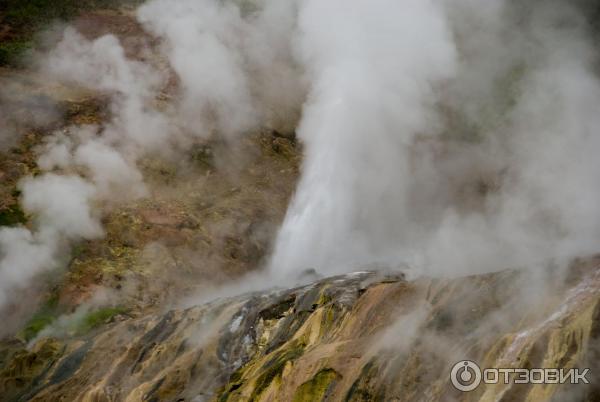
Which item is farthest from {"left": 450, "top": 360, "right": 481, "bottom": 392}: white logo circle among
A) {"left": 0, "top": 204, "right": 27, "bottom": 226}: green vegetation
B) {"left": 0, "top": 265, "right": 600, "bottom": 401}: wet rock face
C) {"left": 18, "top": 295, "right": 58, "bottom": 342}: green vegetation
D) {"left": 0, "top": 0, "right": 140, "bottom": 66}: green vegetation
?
{"left": 0, "top": 0, "right": 140, "bottom": 66}: green vegetation

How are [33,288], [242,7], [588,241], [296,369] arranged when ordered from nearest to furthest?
[296,369] → [588,241] → [33,288] → [242,7]

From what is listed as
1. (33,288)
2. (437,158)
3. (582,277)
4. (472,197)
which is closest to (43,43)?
(33,288)

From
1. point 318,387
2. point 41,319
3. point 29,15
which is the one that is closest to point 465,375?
point 318,387

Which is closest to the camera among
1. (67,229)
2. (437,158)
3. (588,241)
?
(588,241)

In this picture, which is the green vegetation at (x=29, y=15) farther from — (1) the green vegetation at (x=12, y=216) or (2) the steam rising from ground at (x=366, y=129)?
(1) the green vegetation at (x=12, y=216)

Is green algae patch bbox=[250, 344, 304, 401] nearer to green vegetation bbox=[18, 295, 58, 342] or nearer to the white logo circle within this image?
the white logo circle

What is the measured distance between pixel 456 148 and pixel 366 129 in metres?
4.57

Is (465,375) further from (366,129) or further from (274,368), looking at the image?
(366,129)

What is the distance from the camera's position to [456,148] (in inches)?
955

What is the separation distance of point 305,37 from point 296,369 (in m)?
22.2

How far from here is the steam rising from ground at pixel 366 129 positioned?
18.0m

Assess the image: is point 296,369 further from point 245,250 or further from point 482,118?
point 482,118

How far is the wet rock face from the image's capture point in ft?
24.0

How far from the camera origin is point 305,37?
28.3 m
